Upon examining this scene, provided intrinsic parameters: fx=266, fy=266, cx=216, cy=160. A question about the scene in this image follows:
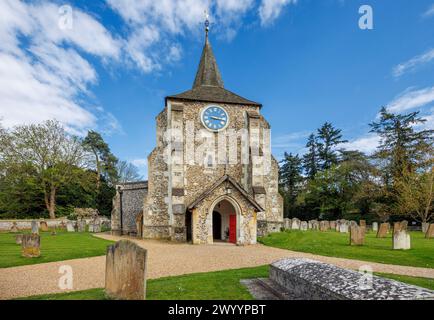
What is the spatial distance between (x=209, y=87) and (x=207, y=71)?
2082mm

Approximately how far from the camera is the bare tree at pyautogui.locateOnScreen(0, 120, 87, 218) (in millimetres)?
31236

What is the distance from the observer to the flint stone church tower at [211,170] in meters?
17.3

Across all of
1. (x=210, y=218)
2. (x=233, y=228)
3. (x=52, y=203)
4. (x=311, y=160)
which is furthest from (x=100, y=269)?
(x=311, y=160)

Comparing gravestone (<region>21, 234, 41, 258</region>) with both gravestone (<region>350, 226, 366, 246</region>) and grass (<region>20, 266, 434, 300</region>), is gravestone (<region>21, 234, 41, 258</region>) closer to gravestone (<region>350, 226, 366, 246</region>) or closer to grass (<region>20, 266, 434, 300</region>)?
grass (<region>20, 266, 434, 300</region>)

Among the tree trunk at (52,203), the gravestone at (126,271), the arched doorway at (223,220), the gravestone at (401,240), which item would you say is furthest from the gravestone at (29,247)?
the tree trunk at (52,203)

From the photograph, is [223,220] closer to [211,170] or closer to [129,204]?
[211,170]

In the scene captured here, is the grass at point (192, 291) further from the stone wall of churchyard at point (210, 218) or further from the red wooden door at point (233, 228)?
the red wooden door at point (233, 228)

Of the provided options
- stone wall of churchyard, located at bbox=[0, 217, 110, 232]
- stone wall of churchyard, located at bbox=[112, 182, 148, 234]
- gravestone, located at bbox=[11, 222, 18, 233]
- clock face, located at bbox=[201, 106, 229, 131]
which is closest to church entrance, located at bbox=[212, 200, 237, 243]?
clock face, located at bbox=[201, 106, 229, 131]

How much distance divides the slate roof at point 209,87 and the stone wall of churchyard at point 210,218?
7564 mm

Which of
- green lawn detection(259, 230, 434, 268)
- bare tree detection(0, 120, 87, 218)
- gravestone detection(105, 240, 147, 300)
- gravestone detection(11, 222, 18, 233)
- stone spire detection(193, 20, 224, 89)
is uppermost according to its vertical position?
stone spire detection(193, 20, 224, 89)

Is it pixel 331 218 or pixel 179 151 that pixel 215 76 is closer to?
pixel 179 151

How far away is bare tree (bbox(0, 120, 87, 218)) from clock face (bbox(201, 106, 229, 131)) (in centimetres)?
2263

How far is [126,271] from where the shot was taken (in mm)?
5195
